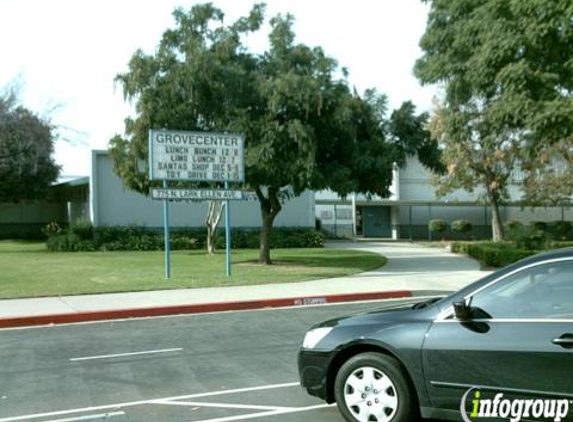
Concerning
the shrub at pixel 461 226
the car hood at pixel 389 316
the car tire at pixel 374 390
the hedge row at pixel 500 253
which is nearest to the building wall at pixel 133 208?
the shrub at pixel 461 226

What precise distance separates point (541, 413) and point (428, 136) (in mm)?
19391

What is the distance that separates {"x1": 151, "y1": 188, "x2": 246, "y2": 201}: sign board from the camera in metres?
18.2

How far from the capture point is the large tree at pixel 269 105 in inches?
806

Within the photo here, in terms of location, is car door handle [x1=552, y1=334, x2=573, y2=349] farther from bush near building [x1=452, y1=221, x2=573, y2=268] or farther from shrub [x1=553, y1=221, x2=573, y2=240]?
shrub [x1=553, y1=221, x2=573, y2=240]

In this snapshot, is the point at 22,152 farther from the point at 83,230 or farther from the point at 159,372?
the point at 159,372

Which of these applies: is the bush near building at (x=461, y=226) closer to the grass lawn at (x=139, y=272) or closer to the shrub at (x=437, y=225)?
the shrub at (x=437, y=225)

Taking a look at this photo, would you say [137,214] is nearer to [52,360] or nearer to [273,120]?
[273,120]

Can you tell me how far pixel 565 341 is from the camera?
4484mm

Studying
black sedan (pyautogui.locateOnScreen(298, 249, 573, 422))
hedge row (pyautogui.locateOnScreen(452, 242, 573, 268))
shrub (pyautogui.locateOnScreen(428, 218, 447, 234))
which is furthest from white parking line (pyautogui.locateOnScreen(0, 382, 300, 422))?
shrub (pyautogui.locateOnScreen(428, 218, 447, 234))

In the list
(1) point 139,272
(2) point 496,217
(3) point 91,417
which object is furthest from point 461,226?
(3) point 91,417

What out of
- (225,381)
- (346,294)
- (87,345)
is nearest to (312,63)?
(346,294)

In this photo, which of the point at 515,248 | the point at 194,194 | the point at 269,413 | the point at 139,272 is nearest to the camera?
the point at 269,413

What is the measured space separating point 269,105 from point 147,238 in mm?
15862

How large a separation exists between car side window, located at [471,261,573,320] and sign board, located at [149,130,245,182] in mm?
14495
